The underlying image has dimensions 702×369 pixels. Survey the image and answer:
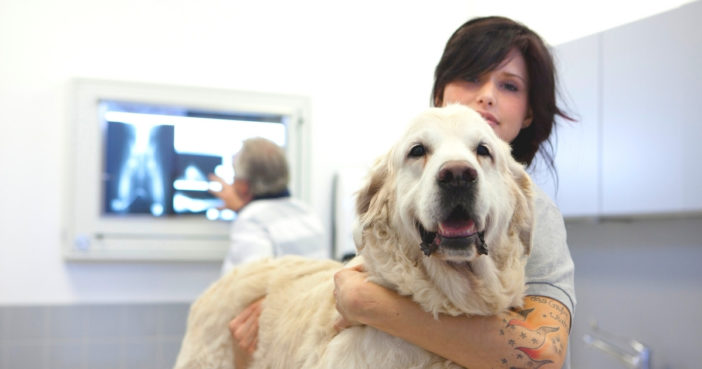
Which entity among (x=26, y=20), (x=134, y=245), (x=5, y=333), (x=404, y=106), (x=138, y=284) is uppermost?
(x=26, y=20)

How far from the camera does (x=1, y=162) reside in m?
3.41

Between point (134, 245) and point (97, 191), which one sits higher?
point (97, 191)

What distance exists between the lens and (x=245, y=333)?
6.00 feet

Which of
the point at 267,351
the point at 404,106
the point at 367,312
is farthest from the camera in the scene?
the point at 404,106

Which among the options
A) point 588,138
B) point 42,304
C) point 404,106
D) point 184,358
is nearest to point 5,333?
point 42,304

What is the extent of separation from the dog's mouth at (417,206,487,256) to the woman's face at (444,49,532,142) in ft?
1.57

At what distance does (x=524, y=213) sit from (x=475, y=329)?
0.29 m

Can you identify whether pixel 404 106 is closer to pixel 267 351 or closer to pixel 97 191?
pixel 97 191

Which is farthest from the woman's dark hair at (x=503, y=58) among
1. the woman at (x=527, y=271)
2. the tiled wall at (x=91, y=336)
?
the tiled wall at (x=91, y=336)

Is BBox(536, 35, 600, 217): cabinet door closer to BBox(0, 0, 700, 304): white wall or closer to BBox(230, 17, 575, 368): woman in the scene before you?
BBox(0, 0, 700, 304): white wall

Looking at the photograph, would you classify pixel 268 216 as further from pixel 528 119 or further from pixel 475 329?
pixel 475 329

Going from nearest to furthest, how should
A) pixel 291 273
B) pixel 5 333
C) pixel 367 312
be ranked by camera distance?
pixel 367 312, pixel 291 273, pixel 5 333

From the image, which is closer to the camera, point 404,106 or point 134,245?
point 134,245

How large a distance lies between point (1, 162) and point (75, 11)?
0.93 metres
